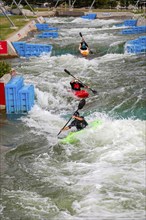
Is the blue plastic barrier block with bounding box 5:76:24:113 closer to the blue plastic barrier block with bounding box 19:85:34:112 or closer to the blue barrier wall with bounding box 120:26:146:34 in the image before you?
the blue plastic barrier block with bounding box 19:85:34:112

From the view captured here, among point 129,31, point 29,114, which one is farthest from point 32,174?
point 129,31

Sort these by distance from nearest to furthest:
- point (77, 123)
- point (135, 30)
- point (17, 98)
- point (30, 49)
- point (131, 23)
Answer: point (77, 123) < point (17, 98) < point (30, 49) < point (135, 30) < point (131, 23)

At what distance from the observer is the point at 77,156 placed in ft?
42.5

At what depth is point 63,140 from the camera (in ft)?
45.6

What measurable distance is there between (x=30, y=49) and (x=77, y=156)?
18776 mm

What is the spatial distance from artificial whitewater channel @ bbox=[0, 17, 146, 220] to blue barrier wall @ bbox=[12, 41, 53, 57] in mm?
6942

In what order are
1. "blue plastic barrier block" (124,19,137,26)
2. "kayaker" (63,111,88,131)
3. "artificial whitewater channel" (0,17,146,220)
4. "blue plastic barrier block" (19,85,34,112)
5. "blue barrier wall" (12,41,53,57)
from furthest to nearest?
"blue plastic barrier block" (124,19,137,26) < "blue barrier wall" (12,41,53,57) < "blue plastic barrier block" (19,85,34,112) < "kayaker" (63,111,88,131) < "artificial whitewater channel" (0,17,146,220)

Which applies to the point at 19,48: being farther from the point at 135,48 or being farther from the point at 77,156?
the point at 77,156

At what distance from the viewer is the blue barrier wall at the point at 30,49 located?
3017cm

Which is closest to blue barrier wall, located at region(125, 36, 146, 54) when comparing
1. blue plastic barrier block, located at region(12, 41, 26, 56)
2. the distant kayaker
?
blue plastic barrier block, located at region(12, 41, 26, 56)

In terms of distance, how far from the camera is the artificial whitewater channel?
10164mm

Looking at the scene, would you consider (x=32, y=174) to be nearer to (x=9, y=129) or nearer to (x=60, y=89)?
(x=9, y=129)

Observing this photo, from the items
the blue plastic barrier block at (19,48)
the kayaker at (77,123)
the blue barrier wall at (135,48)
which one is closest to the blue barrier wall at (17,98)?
the kayaker at (77,123)

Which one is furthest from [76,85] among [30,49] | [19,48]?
[19,48]
